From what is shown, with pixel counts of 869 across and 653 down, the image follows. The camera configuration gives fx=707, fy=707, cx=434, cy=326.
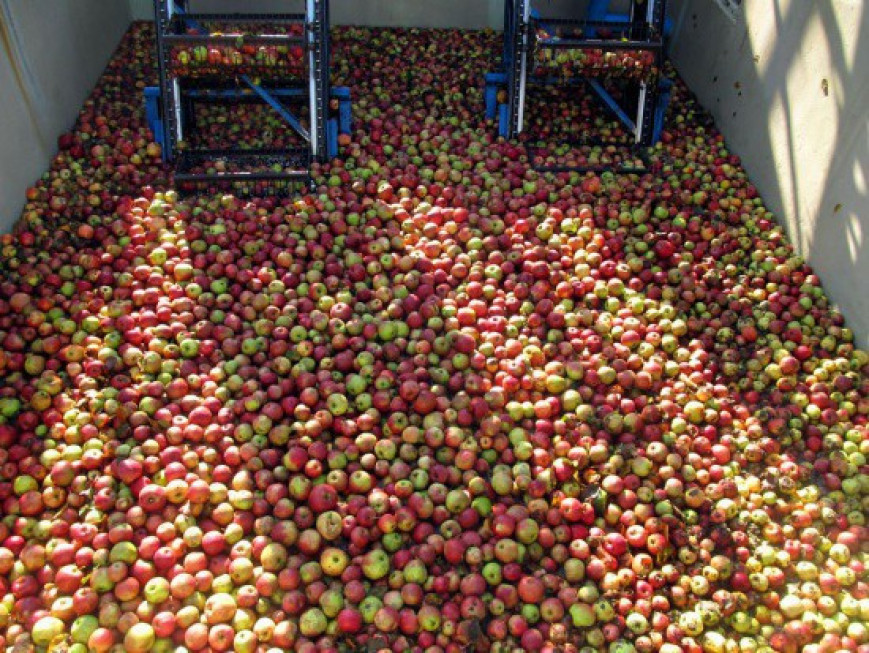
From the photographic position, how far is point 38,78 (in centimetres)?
671

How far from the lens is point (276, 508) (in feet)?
14.5

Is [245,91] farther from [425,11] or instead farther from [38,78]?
[425,11]

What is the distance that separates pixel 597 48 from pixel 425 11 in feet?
10.5

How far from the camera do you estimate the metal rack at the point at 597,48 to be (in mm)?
7199

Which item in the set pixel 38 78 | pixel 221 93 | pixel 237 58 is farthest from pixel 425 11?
pixel 38 78

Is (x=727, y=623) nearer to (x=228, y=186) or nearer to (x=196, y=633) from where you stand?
(x=196, y=633)

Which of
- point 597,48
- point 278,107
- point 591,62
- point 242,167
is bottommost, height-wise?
point 242,167

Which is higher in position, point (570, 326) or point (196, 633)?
point (570, 326)

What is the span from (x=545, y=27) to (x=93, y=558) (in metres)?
7.18

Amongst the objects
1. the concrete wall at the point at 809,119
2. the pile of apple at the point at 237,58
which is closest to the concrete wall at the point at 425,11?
the concrete wall at the point at 809,119

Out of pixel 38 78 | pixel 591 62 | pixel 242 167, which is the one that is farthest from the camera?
pixel 591 62

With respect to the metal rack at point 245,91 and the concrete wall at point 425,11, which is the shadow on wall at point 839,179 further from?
the metal rack at point 245,91

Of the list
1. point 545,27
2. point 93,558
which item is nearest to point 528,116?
point 545,27

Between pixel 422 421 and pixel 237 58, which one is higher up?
pixel 237 58
